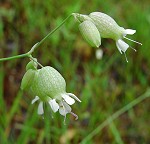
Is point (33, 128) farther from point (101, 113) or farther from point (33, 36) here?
point (33, 36)

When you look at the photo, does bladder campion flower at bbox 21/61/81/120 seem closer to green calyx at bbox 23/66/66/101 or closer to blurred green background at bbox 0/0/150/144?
green calyx at bbox 23/66/66/101

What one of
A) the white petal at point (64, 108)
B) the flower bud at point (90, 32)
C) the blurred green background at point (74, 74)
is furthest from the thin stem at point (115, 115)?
the flower bud at point (90, 32)

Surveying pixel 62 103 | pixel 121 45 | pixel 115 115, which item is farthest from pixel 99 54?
pixel 62 103

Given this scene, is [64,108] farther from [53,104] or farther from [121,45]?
[121,45]

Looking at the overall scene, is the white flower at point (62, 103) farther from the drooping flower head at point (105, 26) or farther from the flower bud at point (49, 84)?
the drooping flower head at point (105, 26)

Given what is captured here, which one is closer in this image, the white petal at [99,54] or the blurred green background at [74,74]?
the blurred green background at [74,74]

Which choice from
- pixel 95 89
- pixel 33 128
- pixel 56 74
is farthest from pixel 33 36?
pixel 56 74

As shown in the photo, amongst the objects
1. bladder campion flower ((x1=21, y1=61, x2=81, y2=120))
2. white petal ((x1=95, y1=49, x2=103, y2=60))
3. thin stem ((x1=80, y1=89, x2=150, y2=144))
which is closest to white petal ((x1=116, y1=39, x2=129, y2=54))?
bladder campion flower ((x1=21, y1=61, x2=81, y2=120))
